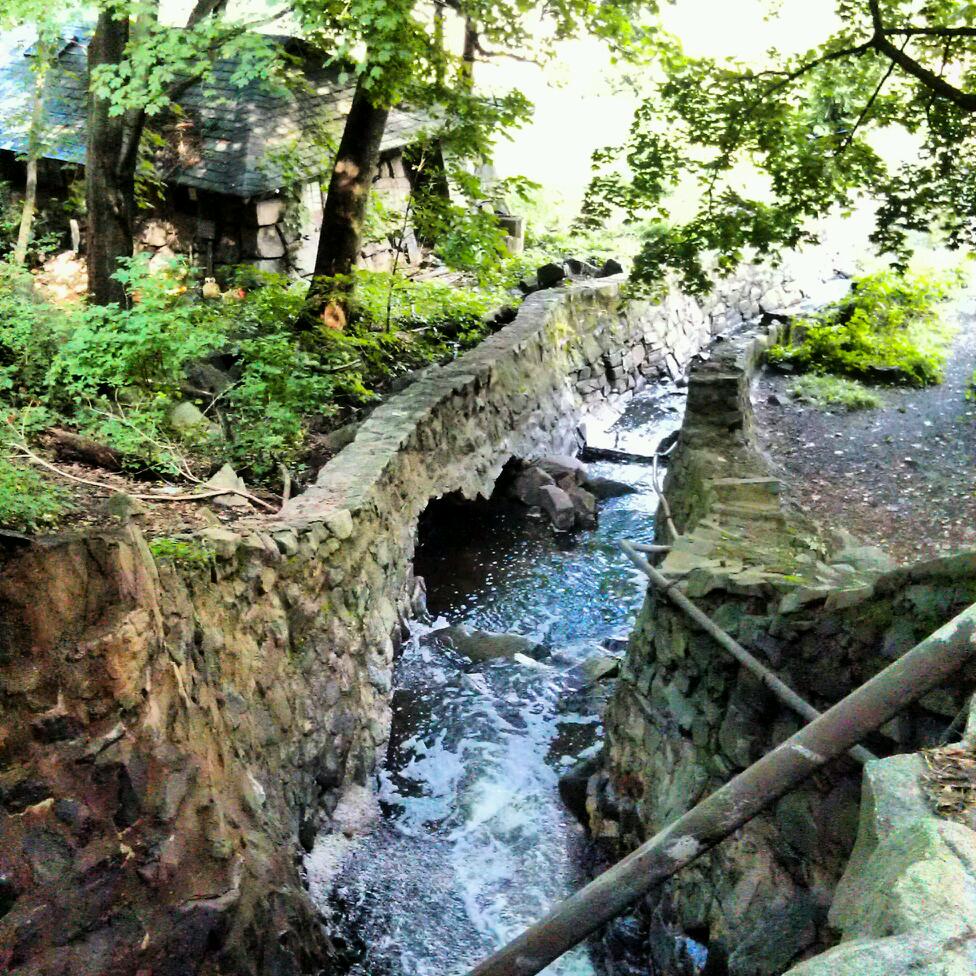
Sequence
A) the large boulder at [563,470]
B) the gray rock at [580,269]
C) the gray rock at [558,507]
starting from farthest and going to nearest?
1. the gray rock at [580,269]
2. the large boulder at [563,470]
3. the gray rock at [558,507]

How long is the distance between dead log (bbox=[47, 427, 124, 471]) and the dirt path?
14.6 feet

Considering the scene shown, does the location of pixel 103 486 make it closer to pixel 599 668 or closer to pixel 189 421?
pixel 189 421

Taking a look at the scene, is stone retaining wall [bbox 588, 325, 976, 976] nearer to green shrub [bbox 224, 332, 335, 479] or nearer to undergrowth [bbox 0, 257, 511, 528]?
green shrub [bbox 224, 332, 335, 479]

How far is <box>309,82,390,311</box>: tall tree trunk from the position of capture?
9.34 metres

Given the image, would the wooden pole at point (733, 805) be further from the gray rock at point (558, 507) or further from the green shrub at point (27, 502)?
the gray rock at point (558, 507)

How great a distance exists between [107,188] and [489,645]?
4920mm

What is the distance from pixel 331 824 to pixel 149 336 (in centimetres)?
347

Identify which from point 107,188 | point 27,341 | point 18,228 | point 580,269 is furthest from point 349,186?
point 580,269

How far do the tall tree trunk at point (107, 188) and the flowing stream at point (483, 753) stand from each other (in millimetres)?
3682

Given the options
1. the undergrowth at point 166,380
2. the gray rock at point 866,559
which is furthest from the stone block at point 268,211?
the gray rock at point 866,559

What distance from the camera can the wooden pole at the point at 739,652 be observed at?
145 inches

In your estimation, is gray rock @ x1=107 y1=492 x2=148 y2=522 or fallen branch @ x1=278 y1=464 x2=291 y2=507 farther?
fallen branch @ x1=278 y1=464 x2=291 y2=507

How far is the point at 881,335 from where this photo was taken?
1059cm

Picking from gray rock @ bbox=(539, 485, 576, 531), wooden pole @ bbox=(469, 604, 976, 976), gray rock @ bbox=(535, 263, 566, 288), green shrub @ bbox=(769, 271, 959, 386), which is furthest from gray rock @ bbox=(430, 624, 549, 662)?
gray rock @ bbox=(535, 263, 566, 288)
